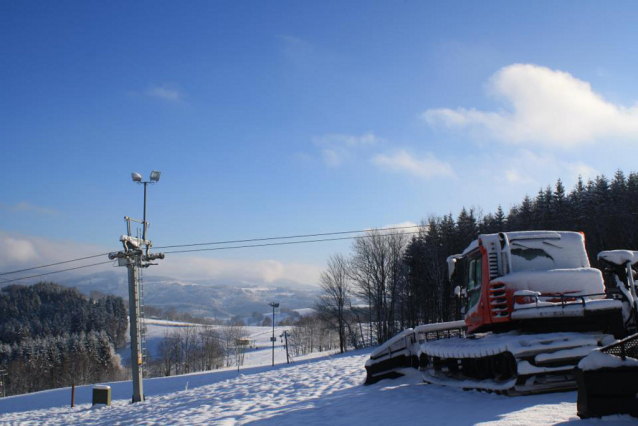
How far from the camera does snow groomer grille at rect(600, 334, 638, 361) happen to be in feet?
19.5

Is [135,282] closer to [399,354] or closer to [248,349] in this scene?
[399,354]

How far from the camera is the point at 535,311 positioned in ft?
30.0

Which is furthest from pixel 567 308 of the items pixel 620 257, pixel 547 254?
pixel 547 254

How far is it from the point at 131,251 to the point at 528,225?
37310 mm

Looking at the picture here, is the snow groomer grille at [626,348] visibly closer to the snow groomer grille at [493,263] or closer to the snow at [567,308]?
the snow at [567,308]

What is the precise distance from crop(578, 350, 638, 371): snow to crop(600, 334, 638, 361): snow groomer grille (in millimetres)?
66

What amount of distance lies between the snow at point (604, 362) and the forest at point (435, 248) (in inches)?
1424

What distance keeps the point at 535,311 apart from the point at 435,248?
44412 mm

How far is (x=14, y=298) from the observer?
14512 centimetres

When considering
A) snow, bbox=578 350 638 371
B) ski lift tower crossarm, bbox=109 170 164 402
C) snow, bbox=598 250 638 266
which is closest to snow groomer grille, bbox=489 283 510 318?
snow, bbox=598 250 638 266

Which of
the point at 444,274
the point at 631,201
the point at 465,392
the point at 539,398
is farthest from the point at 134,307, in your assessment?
the point at 631,201

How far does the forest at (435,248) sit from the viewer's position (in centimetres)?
4222

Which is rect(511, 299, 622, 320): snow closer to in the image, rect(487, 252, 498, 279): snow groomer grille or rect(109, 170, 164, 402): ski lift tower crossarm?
rect(487, 252, 498, 279): snow groomer grille

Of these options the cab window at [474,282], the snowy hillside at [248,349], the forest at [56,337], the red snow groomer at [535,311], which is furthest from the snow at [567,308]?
the snowy hillside at [248,349]
